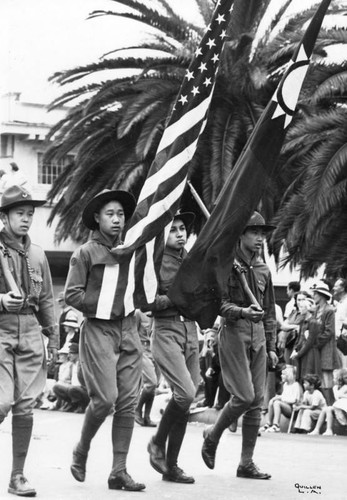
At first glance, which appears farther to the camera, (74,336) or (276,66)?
(276,66)

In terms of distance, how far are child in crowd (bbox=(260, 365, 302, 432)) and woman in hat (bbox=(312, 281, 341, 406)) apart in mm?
407

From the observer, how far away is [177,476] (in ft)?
33.0

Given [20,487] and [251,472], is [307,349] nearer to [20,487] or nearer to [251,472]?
[251,472]

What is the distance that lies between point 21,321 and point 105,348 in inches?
26.2

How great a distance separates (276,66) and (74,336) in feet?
22.5

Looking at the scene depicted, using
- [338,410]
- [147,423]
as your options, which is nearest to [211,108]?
[147,423]

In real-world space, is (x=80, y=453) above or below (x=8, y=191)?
below

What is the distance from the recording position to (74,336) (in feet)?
69.9

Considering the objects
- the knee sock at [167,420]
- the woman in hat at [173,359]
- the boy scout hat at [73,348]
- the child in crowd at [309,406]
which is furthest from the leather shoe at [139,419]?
the knee sock at [167,420]

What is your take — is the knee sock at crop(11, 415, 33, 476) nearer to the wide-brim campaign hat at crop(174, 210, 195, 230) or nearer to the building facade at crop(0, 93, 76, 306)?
the wide-brim campaign hat at crop(174, 210, 195, 230)

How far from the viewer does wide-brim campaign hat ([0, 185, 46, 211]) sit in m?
9.32

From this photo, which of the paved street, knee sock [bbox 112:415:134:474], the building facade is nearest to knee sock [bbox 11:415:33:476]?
the paved street

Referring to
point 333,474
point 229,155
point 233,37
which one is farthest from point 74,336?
point 333,474

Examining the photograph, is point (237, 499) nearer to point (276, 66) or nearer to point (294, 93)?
point (294, 93)
